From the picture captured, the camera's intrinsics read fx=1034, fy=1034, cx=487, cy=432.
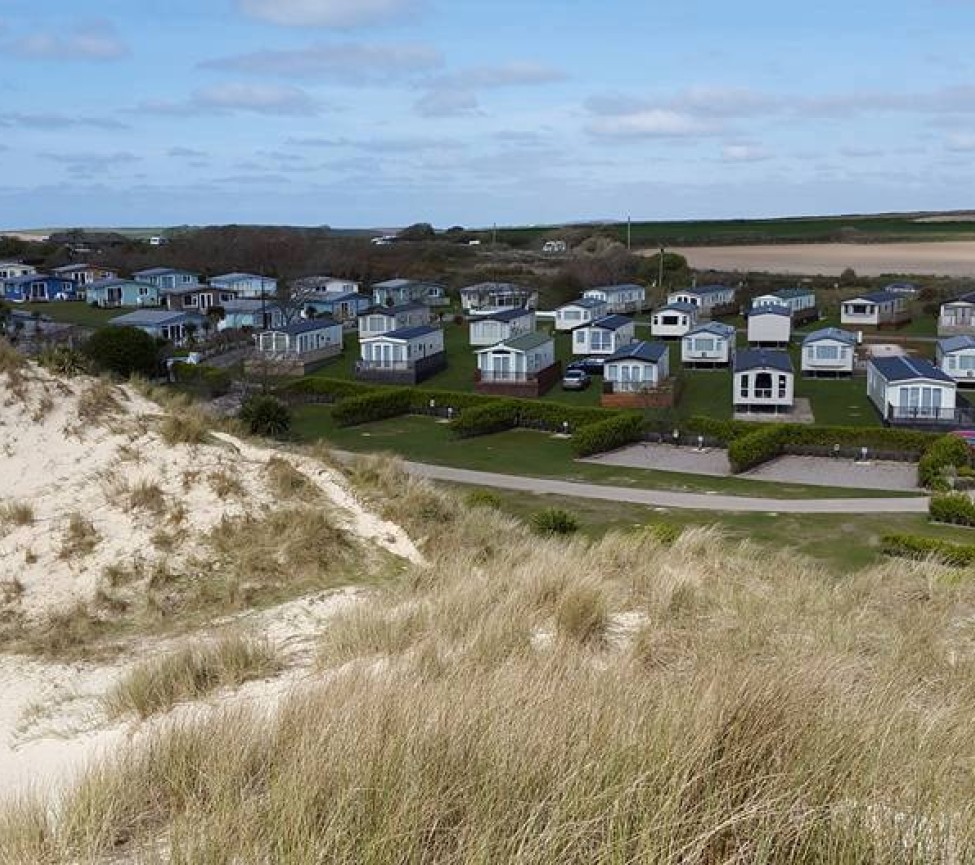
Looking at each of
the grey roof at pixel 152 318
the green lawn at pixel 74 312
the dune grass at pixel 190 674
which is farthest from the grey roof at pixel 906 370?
the green lawn at pixel 74 312

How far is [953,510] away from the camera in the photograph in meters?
29.9

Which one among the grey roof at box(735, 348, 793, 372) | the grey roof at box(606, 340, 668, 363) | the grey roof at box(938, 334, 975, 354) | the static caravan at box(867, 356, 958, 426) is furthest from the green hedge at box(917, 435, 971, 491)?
the grey roof at box(938, 334, 975, 354)

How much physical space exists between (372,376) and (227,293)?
38.6 metres

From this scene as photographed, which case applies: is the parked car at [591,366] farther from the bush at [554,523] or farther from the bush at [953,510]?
the bush at [554,523]

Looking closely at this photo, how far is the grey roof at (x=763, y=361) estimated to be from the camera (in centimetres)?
4728

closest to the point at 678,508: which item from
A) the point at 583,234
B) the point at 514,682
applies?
the point at 514,682

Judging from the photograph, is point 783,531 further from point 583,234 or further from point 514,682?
point 583,234

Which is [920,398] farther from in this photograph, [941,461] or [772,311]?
[772,311]

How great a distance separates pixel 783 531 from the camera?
96.1 feet

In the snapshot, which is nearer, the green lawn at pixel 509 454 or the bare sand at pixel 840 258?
the green lawn at pixel 509 454

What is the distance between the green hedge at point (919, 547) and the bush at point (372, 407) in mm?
26350

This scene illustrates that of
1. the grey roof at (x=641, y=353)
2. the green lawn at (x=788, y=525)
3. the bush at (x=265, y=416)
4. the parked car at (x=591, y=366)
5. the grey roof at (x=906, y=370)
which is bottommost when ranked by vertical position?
the green lawn at (x=788, y=525)

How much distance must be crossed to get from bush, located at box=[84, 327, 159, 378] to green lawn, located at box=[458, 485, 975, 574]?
24.7m

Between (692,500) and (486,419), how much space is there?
1395cm
